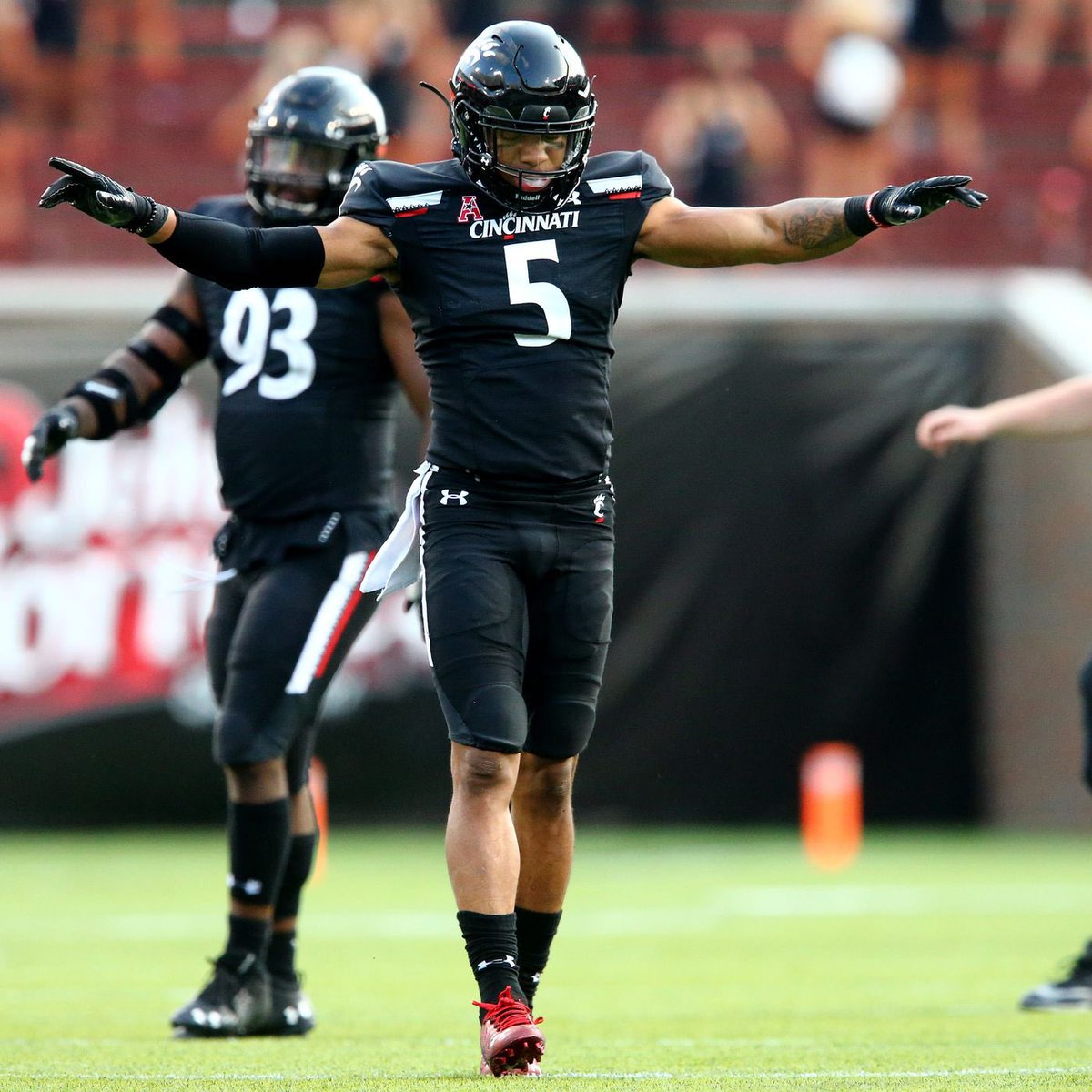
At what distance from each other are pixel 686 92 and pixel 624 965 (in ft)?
28.3

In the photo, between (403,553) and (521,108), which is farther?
(403,553)

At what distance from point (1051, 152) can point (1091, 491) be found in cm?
400

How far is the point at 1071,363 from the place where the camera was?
38.5 feet

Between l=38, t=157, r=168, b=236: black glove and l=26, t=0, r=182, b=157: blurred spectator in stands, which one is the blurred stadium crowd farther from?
l=38, t=157, r=168, b=236: black glove

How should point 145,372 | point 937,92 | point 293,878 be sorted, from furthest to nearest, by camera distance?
point 937,92 < point 145,372 < point 293,878

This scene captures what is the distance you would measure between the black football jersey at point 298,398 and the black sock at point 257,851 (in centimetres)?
81

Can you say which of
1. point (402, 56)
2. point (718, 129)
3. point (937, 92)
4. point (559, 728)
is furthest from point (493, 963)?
point (937, 92)

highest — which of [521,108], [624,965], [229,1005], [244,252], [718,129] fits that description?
[718,129]

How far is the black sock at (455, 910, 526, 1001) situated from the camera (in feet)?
14.3

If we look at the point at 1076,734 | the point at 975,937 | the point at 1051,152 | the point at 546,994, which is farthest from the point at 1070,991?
the point at 1051,152

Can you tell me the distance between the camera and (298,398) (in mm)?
5883

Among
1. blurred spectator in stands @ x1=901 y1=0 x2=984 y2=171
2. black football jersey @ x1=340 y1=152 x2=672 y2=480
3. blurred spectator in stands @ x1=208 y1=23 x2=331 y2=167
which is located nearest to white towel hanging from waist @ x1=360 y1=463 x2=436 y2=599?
black football jersey @ x1=340 y1=152 x2=672 y2=480

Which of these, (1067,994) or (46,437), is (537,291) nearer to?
(46,437)

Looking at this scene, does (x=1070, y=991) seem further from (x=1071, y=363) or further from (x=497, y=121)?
(x=1071, y=363)
